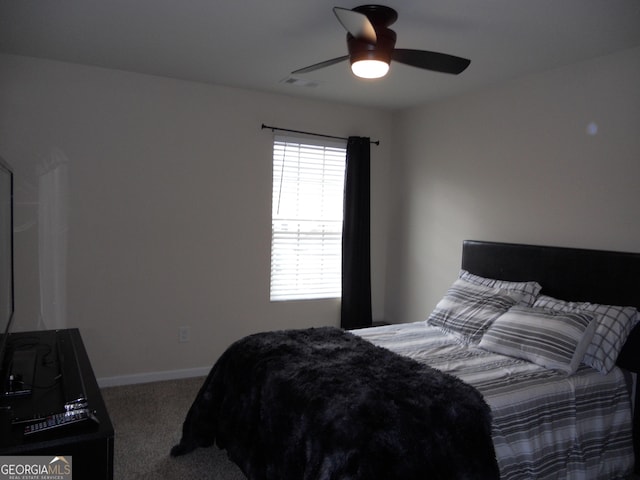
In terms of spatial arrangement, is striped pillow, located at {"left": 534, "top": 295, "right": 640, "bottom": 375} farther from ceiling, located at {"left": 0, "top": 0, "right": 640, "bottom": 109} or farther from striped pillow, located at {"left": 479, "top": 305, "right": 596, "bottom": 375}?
ceiling, located at {"left": 0, "top": 0, "right": 640, "bottom": 109}

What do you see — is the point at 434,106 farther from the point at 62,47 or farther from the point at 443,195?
the point at 62,47

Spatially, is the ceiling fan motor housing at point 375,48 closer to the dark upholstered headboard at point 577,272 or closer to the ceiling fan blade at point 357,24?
the ceiling fan blade at point 357,24

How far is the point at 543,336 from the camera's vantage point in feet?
8.73

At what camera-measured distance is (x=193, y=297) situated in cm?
400

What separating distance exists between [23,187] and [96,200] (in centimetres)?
48

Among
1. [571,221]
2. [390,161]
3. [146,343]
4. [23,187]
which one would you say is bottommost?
[146,343]

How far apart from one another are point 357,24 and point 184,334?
2888 mm

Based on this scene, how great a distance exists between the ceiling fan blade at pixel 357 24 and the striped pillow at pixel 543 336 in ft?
5.94

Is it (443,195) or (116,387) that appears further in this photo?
(443,195)

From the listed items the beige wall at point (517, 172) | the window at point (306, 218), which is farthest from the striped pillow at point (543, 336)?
the window at point (306, 218)

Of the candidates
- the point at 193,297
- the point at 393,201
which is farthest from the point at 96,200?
the point at 393,201

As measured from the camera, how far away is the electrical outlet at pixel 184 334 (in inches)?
156

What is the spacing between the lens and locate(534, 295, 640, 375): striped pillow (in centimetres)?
259

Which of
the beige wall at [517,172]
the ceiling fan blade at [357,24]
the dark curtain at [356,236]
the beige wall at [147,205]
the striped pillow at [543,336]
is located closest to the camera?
the ceiling fan blade at [357,24]
